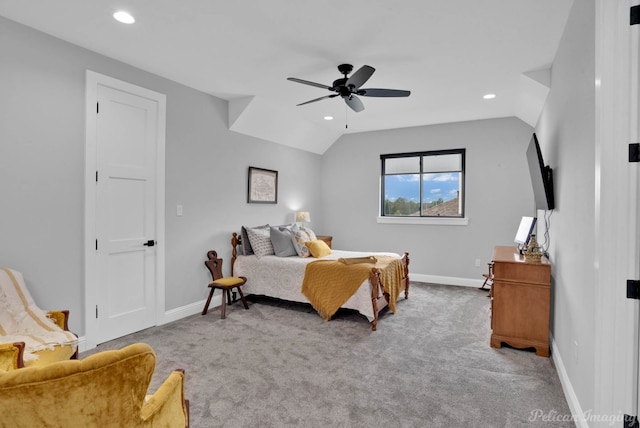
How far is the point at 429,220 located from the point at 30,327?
5.26m

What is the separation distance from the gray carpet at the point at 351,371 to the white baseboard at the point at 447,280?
4.95 feet

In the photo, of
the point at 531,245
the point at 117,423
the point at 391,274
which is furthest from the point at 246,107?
the point at 117,423

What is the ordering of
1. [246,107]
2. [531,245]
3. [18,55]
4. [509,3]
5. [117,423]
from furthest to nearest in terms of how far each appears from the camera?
[246,107], [531,245], [18,55], [509,3], [117,423]

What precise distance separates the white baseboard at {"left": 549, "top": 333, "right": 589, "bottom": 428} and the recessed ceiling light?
153 inches

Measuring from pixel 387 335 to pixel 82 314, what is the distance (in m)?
2.86

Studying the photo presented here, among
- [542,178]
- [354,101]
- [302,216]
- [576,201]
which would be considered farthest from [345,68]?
[302,216]

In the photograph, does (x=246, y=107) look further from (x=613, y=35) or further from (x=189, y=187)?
(x=613, y=35)

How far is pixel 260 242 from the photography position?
15.4ft

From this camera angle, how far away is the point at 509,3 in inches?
92.6

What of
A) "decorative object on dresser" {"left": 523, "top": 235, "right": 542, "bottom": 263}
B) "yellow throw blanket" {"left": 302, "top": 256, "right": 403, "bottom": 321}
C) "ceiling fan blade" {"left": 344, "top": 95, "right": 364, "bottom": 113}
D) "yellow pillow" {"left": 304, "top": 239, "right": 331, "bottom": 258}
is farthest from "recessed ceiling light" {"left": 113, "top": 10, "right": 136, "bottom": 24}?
"decorative object on dresser" {"left": 523, "top": 235, "right": 542, "bottom": 263}

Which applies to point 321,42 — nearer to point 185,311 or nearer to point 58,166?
point 58,166

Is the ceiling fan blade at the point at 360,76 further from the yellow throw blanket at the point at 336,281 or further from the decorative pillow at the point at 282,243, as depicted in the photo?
the decorative pillow at the point at 282,243

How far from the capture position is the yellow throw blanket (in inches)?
150

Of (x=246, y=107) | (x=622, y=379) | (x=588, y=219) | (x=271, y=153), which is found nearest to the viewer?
(x=622, y=379)
